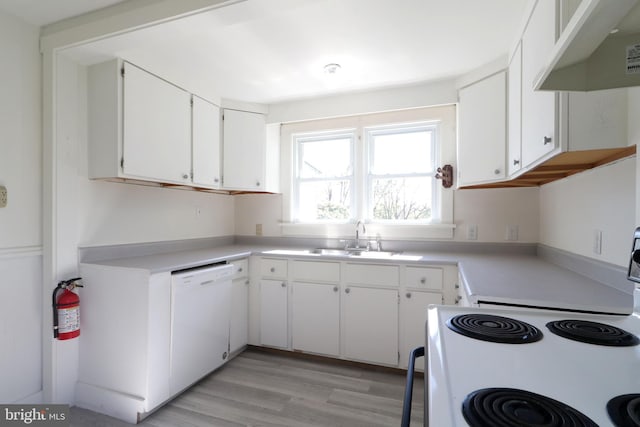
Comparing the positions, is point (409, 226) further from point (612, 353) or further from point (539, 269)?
point (612, 353)

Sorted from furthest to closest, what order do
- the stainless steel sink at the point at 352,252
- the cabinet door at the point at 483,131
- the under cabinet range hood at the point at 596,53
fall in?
the stainless steel sink at the point at 352,252 < the cabinet door at the point at 483,131 < the under cabinet range hood at the point at 596,53

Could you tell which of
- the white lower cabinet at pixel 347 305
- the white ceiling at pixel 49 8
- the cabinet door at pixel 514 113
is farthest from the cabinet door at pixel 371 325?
the white ceiling at pixel 49 8

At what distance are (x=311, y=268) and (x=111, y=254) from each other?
1.52m

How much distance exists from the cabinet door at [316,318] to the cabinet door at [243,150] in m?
1.14

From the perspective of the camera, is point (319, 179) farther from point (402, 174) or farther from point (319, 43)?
point (319, 43)

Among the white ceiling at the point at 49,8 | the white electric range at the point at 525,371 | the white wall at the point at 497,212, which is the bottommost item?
the white electric range at the point at 525,371

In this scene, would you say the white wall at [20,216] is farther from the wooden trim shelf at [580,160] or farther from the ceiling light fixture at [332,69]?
the wooden trim shelf at [580,160]

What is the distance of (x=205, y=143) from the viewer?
272 cm

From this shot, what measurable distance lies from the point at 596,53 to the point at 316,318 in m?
2.37

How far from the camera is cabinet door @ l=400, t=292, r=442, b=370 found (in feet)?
7.64

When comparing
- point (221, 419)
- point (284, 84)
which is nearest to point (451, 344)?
point (221, 419)

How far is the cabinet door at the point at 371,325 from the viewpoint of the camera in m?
2.41

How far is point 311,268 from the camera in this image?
8.68ft

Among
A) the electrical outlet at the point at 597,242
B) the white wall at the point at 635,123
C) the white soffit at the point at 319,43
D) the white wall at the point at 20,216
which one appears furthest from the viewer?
the white wall at the point at 20,216
